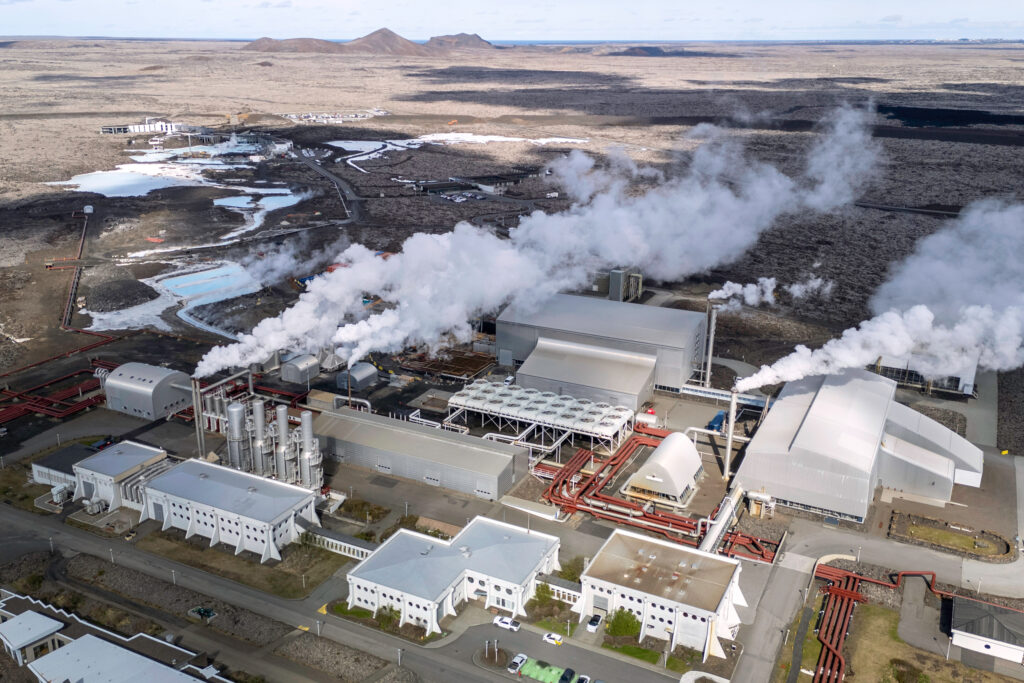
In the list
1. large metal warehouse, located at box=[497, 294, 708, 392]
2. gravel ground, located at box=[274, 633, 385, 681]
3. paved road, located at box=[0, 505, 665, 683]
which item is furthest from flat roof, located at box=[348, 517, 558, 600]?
large metal warehouse, located at box=[497, 294, 708, 392]

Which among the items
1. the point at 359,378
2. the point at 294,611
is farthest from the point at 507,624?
the point at 359,378

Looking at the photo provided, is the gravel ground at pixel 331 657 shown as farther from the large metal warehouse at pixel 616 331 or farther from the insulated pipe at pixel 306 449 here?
the large metal warehouse at pixel 616 331

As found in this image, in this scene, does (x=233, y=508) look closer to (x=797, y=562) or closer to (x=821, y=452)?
(x=797, y=562)

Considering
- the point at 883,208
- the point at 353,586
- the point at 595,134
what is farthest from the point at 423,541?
the point at 595,134

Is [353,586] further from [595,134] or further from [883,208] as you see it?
[595,134]

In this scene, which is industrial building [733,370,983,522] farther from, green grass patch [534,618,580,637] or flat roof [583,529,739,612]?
green grass patch [534,618,580,637]
